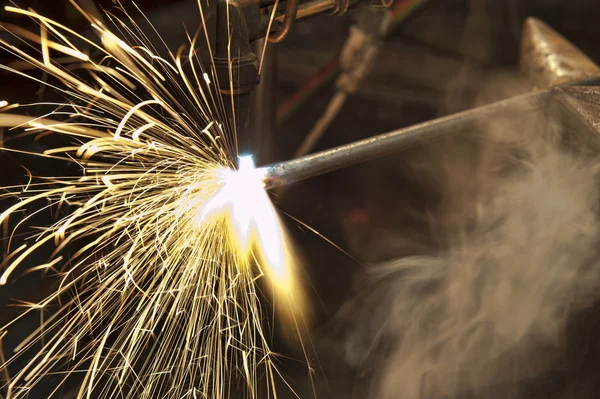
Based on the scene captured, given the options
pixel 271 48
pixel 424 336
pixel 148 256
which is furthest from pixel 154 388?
pixel 271 48

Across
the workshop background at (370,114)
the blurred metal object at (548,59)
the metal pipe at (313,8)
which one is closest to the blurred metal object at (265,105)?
the workshop background at (370,114)

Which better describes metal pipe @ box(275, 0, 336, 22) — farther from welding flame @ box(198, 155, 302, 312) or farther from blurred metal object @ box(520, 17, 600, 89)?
blurred metal object @ box(520, 17, 600, 89)

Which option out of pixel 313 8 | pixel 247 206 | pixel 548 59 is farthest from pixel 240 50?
pixel 548 59

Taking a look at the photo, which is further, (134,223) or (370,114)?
(370,114)

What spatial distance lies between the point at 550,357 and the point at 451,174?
1.27 metres

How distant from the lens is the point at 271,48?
1.86 meters

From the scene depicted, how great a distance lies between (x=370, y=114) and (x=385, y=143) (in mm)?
1556

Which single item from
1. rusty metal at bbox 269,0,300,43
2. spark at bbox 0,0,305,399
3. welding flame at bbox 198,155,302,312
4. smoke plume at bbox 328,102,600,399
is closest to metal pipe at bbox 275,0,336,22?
rusty metal at bbox 269,0,300,43

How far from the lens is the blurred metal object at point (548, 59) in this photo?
2.01m

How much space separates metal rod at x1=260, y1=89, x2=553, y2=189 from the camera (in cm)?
123

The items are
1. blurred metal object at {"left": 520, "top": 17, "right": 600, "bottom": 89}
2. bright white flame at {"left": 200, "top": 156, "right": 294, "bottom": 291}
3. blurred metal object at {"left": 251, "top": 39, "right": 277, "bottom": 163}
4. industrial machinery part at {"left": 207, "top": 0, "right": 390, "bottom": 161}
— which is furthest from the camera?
blurred metal object at {"left": 520, "top": 17, "right": 600, "bottom": 89}

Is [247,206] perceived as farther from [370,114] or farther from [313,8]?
[370,114]

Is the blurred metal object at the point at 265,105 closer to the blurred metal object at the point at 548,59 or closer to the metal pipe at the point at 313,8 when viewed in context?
the metal pipe at the point at 313,8

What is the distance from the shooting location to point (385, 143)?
1417 mm
